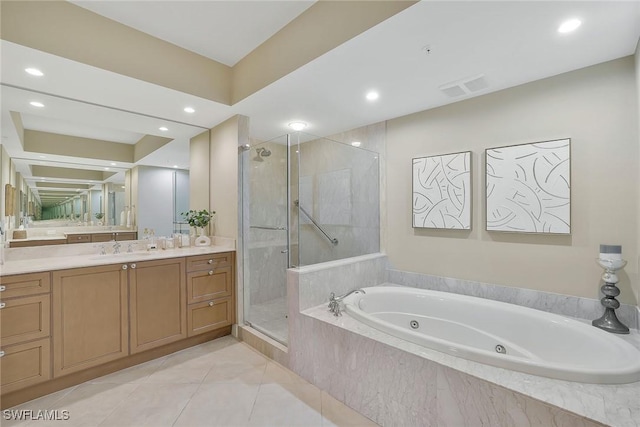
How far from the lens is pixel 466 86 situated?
7.46 ft

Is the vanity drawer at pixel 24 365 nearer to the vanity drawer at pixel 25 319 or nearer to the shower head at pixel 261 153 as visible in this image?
the vanity drawer at pixel 25 319

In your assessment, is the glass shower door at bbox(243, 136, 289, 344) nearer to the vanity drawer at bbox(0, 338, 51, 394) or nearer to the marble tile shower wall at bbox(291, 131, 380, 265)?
the marble tile shower wall at bbox(291, 131, 380, 265)

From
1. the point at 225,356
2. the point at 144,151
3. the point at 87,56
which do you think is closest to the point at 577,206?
the point at 225,356

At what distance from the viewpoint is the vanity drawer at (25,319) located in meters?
1.81

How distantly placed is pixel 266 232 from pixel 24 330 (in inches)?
76.9

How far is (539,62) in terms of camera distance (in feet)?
6.33

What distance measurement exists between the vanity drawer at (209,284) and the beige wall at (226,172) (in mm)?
413

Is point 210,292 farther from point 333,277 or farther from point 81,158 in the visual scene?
point 81,158

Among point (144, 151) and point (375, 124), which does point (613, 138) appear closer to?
point (375, 124)

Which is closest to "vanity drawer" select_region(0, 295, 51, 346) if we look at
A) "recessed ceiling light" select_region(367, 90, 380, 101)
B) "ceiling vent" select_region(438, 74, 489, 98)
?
"recessed ceiling light" select_region(367, 90, 380, 101)

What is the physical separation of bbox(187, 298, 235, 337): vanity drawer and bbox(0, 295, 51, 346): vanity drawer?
99 cm

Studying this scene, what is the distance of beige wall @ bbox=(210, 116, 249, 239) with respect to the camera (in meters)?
2.98

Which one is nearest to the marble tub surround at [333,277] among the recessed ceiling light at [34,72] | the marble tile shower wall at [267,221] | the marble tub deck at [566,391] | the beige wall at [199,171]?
the marble tile shower wall at [267,221]

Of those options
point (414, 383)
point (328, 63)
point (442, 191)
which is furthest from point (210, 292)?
point (442, 191)
